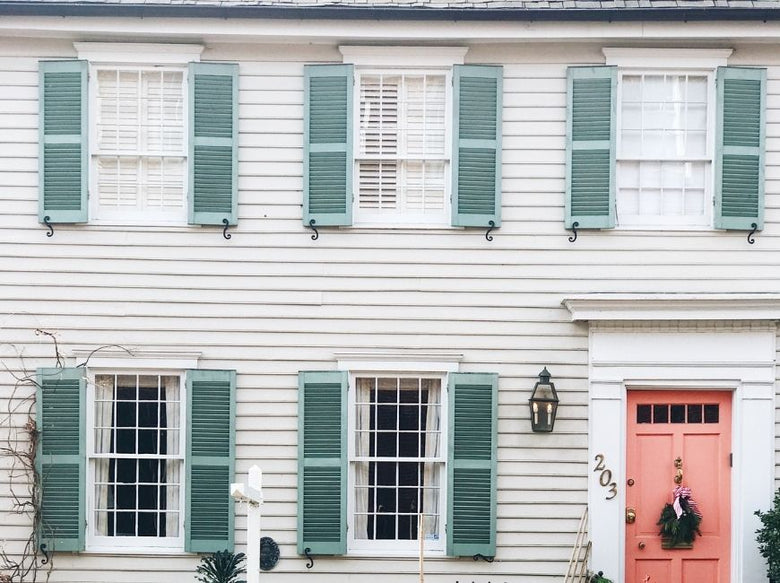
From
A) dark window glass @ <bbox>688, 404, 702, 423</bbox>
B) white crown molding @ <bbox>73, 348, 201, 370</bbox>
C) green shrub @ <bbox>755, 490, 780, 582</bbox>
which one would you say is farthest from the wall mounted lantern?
white crown molding @ <bbox>73, 348, 201, 370</bbox>

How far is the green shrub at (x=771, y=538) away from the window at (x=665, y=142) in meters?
2.54

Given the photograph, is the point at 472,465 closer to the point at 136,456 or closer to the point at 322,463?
the point at 322,463

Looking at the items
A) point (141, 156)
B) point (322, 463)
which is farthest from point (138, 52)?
point (322, 463)

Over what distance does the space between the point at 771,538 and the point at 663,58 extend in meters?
4.36

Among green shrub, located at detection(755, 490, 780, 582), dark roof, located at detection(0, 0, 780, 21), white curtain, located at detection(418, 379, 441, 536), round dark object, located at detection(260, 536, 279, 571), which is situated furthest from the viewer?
white curtain, located at detection(418, 379, 441, 536)

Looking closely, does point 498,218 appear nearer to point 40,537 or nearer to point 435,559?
point 435,559

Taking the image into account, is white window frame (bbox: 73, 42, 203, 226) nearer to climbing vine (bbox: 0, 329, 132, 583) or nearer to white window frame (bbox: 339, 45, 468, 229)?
climbing vine (bbox: 0, 329, 132, 583)

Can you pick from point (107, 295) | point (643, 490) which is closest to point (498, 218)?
point (643, 490)

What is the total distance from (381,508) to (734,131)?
15.6 feet

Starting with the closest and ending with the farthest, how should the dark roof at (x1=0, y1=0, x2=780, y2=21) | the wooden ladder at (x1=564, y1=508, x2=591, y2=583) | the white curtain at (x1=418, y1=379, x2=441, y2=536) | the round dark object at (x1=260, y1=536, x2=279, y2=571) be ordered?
1. the dark roof at (x1=0, y1=0, x2=780, y2=21)
2. the wooden ladder at (x1=564, y1=508, x2=591, y2=583)
3. the round dark object at (x1=260, y1=536, x2=279, y2=571)
4. the white curtain at (x1=418, y1=379, x2=441, y2=536)

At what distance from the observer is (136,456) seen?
30.0 feet

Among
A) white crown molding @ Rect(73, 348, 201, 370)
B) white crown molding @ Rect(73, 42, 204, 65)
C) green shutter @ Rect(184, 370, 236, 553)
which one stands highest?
white crown molding @ Rect(73, 42, 204, 65)

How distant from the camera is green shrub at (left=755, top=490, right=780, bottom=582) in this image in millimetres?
8508

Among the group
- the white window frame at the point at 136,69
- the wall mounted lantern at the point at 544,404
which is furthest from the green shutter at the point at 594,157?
the white window frame at the point at 136,69
